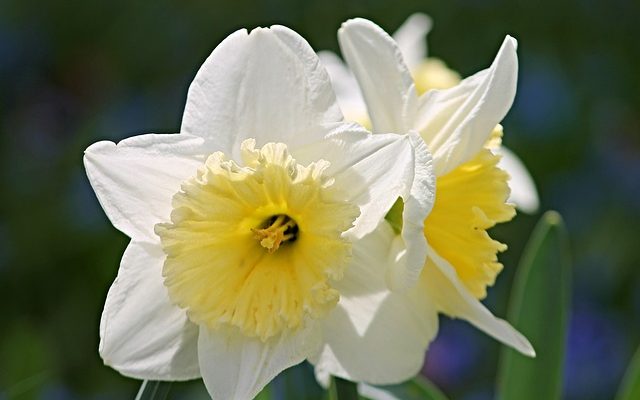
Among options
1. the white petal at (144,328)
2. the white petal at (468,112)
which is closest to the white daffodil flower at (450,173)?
the white petal at (468,112)

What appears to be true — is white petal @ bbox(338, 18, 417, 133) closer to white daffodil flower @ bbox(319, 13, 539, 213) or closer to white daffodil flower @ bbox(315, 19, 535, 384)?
white daffodil flower @ bbox(315, 19, 535, 384)

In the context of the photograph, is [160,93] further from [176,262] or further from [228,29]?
[176,262]

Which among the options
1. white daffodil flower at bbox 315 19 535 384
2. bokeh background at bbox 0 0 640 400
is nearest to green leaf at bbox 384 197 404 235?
white daffodil flower at bbox 315 19 535 384

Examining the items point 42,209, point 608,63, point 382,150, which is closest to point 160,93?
point 42,209

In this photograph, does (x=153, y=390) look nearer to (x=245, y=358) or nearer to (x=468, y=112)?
(x=245, y=358)

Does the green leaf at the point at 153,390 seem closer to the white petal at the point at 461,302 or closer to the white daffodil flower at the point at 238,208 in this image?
the white daffodil flower at the point at 238,208

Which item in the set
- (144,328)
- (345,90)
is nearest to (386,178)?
(144,328)
